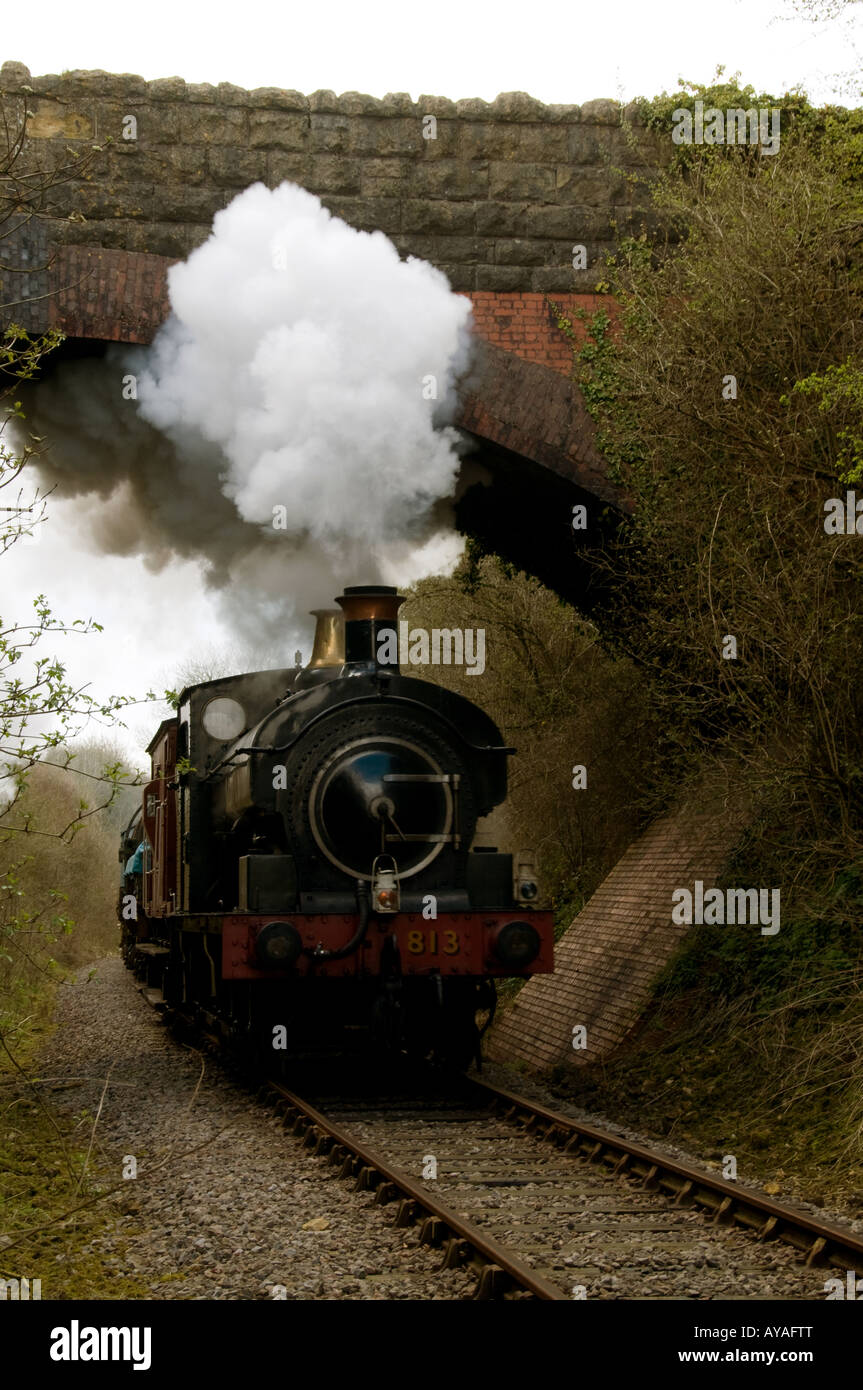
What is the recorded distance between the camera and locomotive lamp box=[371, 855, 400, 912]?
9375mm

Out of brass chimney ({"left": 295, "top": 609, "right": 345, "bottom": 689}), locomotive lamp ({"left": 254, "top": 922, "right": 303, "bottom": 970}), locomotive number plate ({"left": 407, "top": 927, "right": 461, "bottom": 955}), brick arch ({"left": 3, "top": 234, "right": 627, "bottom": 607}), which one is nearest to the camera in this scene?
Answer: locomotive lamp ({"left": 254, "top": 922, "right": 303, "bottom": 970})

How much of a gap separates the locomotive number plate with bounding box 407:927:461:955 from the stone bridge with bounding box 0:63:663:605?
14.0 ft

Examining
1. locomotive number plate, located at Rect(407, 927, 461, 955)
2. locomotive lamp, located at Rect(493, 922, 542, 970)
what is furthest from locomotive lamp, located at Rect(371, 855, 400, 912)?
locomotive lamp, located at Rect(493, 922, 542, 970)

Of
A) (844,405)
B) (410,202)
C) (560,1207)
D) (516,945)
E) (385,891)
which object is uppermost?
(410,202)

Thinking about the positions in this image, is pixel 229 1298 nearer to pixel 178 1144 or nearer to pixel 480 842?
pixel 178 1144

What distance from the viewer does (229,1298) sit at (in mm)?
5363

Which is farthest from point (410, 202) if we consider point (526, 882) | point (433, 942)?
point (433, 942)

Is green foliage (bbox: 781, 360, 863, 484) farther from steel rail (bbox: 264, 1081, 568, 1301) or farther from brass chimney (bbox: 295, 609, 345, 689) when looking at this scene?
steel rail (bbox: 264, 1081, 568, 1301)

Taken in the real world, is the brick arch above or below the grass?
above

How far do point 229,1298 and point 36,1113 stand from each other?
4.55 m

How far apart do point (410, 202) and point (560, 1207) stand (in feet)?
30.9

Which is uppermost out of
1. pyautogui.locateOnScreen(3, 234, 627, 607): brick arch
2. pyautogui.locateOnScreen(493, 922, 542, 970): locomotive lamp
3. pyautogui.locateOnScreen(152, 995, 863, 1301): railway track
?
pyautogui.locateOnScreen(3, 234, 627, 607): brick arch

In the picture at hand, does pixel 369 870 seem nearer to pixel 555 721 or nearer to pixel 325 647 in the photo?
pixel 325 647

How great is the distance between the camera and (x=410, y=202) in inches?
524
